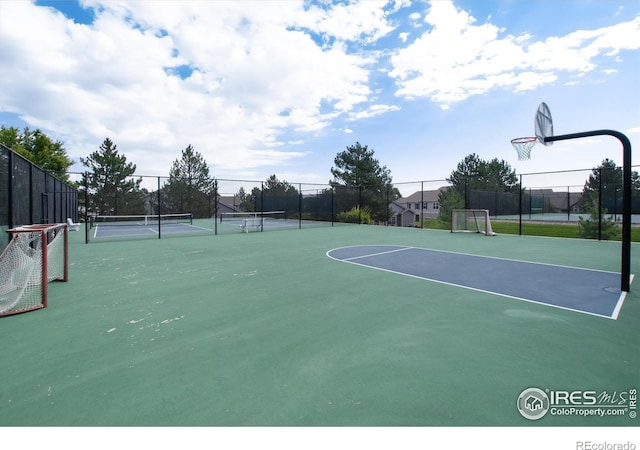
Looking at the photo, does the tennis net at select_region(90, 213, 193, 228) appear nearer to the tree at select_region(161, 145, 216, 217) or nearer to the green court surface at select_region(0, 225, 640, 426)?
the tree at select_region(161, 145, 216, 217)

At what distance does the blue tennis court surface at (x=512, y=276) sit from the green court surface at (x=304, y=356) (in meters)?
0.29

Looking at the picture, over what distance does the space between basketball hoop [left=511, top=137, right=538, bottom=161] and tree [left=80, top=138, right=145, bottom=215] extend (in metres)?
24.2

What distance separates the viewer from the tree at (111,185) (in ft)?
75.8

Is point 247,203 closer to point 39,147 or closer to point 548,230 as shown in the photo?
point 39,147

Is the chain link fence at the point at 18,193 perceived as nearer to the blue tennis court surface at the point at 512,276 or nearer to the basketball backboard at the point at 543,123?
the blue tennis court surface at the point at 512,276

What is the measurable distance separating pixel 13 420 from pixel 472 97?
1724 centimetres

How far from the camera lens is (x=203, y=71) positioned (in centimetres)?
1298

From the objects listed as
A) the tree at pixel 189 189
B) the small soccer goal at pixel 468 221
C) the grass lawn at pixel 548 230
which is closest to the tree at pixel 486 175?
the grass lawn at pixel 548 230

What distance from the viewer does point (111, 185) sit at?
2527 cm

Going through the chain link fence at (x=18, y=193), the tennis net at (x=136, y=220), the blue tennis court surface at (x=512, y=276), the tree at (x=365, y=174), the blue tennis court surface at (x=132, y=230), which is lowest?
the blue tennis court surface at (x=512, y=276)

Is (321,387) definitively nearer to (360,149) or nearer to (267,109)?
(267,109)

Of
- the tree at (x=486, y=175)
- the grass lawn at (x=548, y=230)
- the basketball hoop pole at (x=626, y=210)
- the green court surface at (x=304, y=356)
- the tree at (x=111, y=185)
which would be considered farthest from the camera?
the tree at (x=486, y=175)

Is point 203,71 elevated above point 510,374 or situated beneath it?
elevated above
